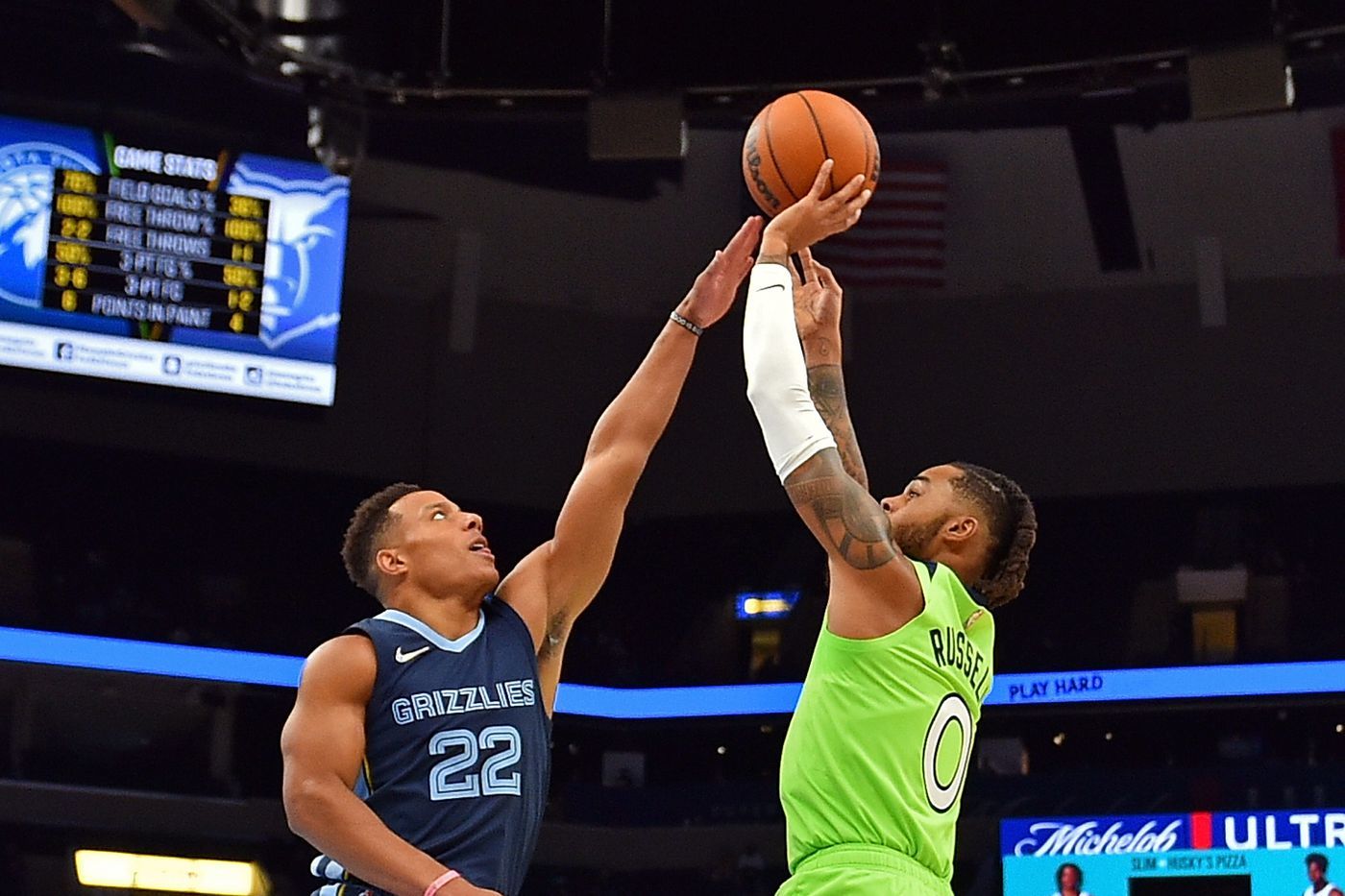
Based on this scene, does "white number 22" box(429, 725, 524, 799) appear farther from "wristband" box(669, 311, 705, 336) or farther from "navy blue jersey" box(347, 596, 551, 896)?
"wristband" box(669, 311, 705, 336)

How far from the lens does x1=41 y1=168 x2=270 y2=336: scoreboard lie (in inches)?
455

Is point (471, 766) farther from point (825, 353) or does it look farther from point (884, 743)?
point (825, 353)

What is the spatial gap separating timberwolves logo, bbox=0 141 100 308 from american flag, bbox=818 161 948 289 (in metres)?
5.21

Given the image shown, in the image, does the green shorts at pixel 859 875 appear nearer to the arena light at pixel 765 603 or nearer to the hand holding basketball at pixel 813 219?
the hand holding basketball at pixel 813 219

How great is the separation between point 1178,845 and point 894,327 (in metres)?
3.99

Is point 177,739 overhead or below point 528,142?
below

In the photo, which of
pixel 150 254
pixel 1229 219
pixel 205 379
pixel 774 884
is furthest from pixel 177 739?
pixel 1229 219

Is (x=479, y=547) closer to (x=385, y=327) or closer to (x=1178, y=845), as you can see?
(x=1178, y=845)

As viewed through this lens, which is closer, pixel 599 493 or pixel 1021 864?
pixel 599 493

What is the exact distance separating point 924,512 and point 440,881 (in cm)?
130

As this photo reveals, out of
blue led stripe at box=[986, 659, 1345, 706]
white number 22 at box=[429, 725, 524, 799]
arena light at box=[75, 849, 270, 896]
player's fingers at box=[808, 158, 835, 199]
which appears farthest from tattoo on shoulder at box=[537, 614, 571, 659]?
arena light at box=[75, 849, 270, 896]

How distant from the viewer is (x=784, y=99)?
4.64m

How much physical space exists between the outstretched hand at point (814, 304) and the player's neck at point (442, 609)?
1002 mm

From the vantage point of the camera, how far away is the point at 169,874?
11.5m
